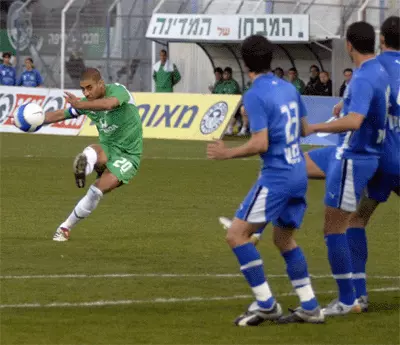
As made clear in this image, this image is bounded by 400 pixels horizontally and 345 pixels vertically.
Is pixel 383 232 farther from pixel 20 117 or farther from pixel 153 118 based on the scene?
pixel 153 118

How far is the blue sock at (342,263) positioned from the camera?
9430 millimetres

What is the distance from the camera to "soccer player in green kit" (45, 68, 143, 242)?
45.5 ft

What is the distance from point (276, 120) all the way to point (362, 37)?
1.07 meters

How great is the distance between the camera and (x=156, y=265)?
480 inches

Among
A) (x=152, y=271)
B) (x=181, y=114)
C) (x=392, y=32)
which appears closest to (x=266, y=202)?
(x=392, y=32)

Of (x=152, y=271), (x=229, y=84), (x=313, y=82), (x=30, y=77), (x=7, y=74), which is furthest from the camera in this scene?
(x=7, y=74)

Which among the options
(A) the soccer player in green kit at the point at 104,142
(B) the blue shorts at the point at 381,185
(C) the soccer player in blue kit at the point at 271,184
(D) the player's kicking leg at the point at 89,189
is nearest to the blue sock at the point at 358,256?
(B) the blue shorts at the point at 381,185

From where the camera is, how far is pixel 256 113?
870cm

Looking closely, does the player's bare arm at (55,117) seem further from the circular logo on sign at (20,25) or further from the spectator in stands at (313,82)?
the circular logo on sign at (20,25)

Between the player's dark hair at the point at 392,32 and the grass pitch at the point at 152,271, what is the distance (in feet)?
4.58

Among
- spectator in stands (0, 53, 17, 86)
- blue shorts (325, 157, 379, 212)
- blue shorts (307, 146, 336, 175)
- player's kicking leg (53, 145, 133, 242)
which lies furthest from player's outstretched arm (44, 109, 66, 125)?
spectator in stands (0, 53, 17, 86)

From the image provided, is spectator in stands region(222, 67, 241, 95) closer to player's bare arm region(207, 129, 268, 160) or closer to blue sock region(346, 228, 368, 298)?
blue sock region(346, 228, 368, 298)

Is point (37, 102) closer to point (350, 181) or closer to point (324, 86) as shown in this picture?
point (324, 86)

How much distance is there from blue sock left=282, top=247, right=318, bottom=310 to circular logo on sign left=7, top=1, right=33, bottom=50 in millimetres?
33043
